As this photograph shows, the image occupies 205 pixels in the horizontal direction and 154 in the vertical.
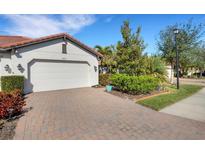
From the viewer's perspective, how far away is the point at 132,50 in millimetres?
A: 12172

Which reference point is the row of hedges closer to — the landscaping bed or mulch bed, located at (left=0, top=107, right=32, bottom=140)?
the landscaping bed

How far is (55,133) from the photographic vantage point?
4332mm

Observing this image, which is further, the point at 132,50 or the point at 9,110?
the point at 132,50

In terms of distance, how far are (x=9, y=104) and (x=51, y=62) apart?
714cm

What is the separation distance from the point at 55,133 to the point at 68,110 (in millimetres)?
2338

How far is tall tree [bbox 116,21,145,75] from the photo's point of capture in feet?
40.2

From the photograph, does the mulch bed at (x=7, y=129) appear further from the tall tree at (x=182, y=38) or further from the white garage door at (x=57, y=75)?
the tall tree at (x=182, y=38)

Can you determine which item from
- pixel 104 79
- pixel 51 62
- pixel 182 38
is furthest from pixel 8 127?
pixel 182 38

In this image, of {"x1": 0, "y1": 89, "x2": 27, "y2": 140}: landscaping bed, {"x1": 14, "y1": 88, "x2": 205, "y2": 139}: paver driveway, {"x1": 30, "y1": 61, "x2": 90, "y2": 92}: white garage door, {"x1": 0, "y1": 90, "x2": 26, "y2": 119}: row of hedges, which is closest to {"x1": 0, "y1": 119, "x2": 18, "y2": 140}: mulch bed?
{"x1": 0, "y1": 89, "x2": 27, "y2": 140}: landscaping bed

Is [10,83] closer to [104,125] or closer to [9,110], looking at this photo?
[9,110]

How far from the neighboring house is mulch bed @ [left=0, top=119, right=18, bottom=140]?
19.6 feet
